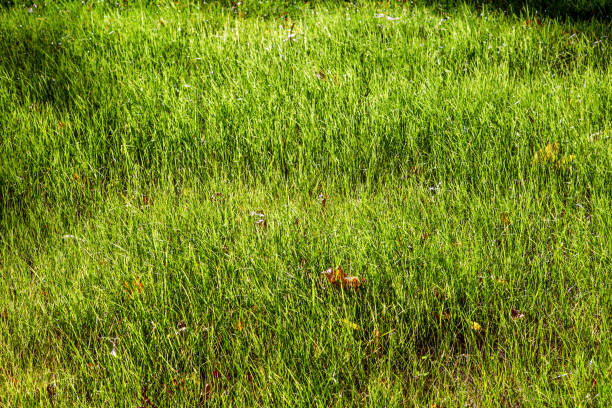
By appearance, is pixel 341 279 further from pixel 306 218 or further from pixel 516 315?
pixel 516 315

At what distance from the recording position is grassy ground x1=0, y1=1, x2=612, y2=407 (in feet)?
6.01

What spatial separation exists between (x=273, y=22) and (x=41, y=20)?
2038 mm

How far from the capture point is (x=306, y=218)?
8.13 ft

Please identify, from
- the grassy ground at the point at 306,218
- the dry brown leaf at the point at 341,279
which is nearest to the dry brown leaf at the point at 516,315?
the grassy ground at the point at 306,218

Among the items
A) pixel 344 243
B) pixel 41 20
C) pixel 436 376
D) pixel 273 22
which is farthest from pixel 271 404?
pixel 41 20

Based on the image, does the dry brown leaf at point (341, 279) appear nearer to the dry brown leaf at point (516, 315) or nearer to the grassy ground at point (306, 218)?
the grassy ground at point (306, 218)

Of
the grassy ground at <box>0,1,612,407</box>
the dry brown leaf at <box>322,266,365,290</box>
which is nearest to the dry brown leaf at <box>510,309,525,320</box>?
the grassy ground at <box>0,1,612,407</box>

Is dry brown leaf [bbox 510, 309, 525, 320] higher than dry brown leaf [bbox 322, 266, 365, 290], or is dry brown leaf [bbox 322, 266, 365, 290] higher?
dry brown leaf [bbox 322, 266, 365, 290]

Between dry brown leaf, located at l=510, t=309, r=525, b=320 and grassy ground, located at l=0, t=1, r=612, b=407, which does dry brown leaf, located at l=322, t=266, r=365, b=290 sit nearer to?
grassy ground, located at l=0, t=1, r=612, b=407

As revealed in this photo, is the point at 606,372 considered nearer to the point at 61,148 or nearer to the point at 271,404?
the point at 271,404

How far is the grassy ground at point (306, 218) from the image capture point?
1.83m

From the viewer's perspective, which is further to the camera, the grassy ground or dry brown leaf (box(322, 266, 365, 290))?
dry brown leaf (box(322, 266, 365, 290))

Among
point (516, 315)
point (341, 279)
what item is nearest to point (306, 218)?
point (341, 279)

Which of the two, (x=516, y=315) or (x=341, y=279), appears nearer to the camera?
(x=516, y=315)
